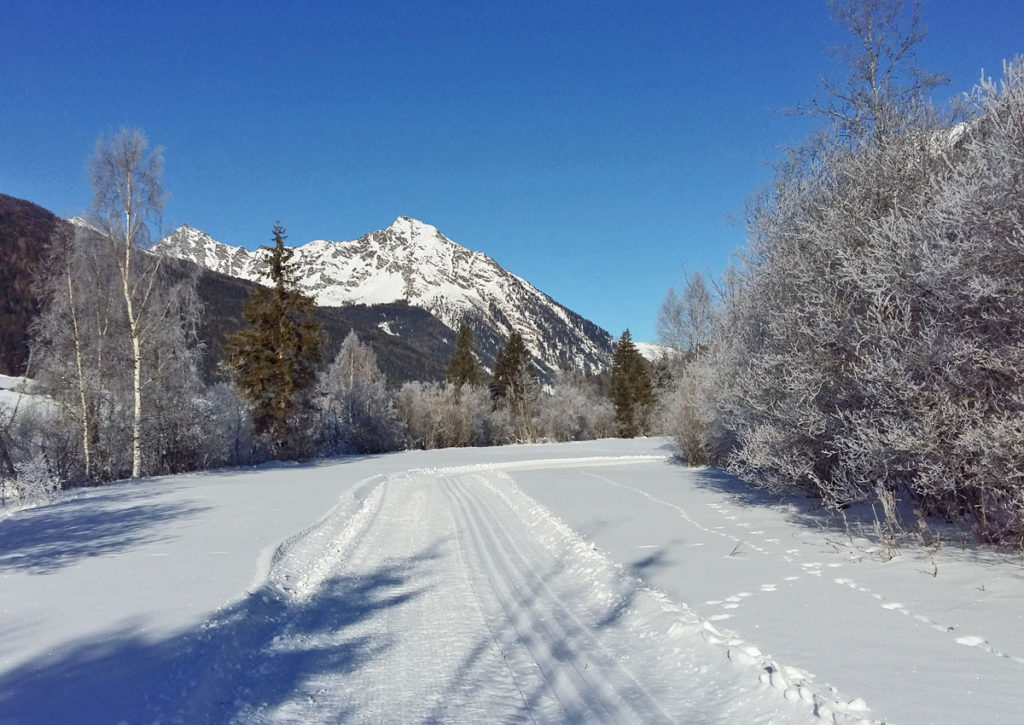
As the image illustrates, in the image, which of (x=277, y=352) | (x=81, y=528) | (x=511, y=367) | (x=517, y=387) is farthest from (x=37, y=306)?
(x=511, y=367)

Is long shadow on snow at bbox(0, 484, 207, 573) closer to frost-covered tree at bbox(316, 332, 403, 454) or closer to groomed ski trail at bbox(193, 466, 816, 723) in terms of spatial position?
groomed ski trail at bbox(193, 466, 816, 723)

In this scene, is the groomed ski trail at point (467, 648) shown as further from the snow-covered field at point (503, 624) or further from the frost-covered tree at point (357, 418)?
the frost-covered tree at point (357, 418)

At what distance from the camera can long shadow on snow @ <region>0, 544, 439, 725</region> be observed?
13.0ft

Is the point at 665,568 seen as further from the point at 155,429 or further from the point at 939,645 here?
the point at 155,429

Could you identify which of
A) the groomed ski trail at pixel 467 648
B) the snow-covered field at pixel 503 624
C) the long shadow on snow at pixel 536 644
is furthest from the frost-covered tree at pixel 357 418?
the long shadow on snow at pixel 536 644

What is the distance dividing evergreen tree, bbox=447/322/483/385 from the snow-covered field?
4188 centimetres

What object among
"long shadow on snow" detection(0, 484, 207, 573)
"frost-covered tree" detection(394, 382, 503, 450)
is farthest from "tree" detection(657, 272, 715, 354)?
"long shadow on snow" detection(0, 484, 207, 573)

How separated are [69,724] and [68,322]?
64.5ft

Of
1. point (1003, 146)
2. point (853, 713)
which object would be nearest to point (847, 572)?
point (853, 713)

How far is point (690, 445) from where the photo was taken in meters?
24.0

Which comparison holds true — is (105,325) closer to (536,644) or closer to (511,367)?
(536,644)

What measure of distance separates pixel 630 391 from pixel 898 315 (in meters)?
50.9

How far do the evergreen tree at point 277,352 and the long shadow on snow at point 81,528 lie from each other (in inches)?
448

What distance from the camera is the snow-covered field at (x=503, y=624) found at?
4.09 meters
